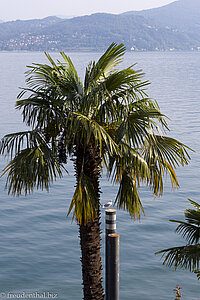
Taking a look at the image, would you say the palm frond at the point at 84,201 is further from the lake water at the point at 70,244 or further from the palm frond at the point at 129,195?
the lake water at the point at 70,244

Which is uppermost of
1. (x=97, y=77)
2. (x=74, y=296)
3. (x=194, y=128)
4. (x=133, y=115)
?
(x=97, y=77)

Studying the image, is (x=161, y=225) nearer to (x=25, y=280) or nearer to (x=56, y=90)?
(x=25, y=280)

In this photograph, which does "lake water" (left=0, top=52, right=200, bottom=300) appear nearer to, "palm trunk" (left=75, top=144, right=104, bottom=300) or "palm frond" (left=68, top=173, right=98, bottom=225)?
"palm trunk" (left=75, top=144, right=104, bottom=300)

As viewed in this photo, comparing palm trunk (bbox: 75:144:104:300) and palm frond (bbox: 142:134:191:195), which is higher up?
palm frond (bbox: 142:134:191:195)

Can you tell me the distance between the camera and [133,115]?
9.40 meters

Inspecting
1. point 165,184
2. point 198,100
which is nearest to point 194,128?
point 165,184

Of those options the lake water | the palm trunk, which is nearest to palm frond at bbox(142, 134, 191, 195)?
the palm trunk

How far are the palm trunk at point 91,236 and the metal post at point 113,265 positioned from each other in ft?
0.89

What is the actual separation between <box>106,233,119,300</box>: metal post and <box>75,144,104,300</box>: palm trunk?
0.89 ft

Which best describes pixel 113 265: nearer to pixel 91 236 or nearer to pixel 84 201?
pixel 91 236

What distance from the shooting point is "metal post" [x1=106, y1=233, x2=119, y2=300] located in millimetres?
9570

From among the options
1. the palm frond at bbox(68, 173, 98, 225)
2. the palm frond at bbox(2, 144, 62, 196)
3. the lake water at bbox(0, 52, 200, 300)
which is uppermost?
the palm frond at bbox(2, 144, 62, 196)

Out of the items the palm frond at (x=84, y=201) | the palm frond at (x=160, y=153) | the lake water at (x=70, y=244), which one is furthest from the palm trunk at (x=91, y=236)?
the lake water at (x=70, y=244)

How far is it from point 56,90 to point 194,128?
123ft
